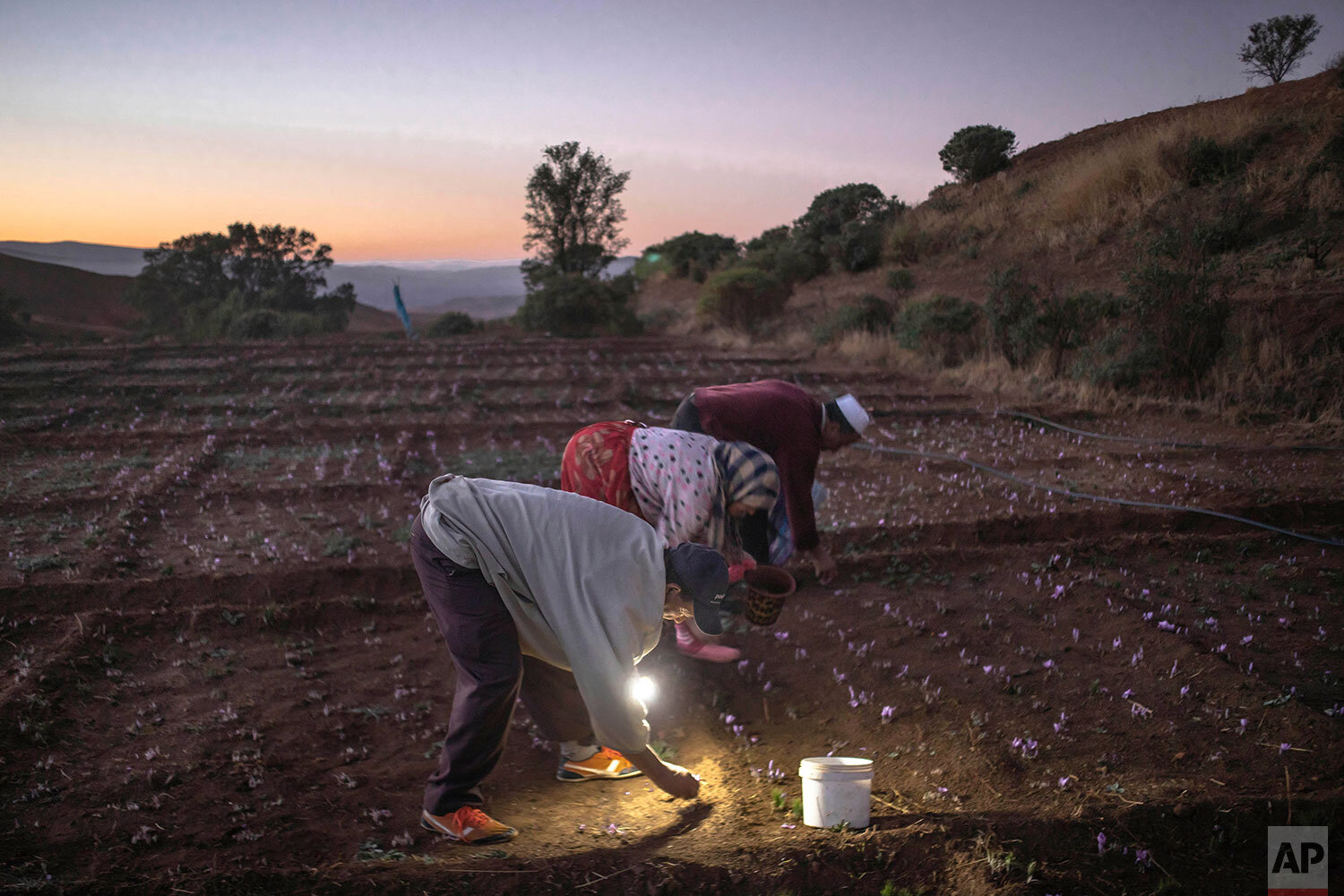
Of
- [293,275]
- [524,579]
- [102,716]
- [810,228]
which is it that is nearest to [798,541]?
[524,579]

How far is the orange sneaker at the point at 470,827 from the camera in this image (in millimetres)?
2764

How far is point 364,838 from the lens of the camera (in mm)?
2902

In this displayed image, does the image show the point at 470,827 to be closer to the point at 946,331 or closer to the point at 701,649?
the point at 701,649

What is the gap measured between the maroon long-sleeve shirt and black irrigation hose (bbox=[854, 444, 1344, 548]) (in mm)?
3709

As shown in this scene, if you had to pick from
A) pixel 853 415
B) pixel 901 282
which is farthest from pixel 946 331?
pixel 853 415

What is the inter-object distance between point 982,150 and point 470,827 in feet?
99.0

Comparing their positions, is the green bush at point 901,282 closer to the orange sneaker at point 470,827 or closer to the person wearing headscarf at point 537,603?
the person wearing headscarf at point 537,603

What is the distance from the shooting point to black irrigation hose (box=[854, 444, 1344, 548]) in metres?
5.64

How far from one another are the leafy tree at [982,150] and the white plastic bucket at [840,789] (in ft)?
95.9

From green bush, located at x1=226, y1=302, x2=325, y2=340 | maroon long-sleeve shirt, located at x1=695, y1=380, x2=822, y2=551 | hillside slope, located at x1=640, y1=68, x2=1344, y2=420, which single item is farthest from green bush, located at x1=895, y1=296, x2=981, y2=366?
green bush, located at x1=226, y1=302, x2=325, y2=340

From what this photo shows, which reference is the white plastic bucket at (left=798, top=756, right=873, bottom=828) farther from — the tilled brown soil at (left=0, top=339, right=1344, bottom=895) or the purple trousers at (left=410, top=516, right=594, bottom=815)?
Result: the purple trousers at (left=410, top=516, right=594, bottom=815)

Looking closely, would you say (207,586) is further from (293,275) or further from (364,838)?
(293,275)

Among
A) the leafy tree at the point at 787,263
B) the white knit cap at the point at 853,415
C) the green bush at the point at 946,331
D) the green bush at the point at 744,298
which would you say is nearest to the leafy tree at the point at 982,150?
the leafy tree at the point at 787,263

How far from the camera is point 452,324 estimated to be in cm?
2811
